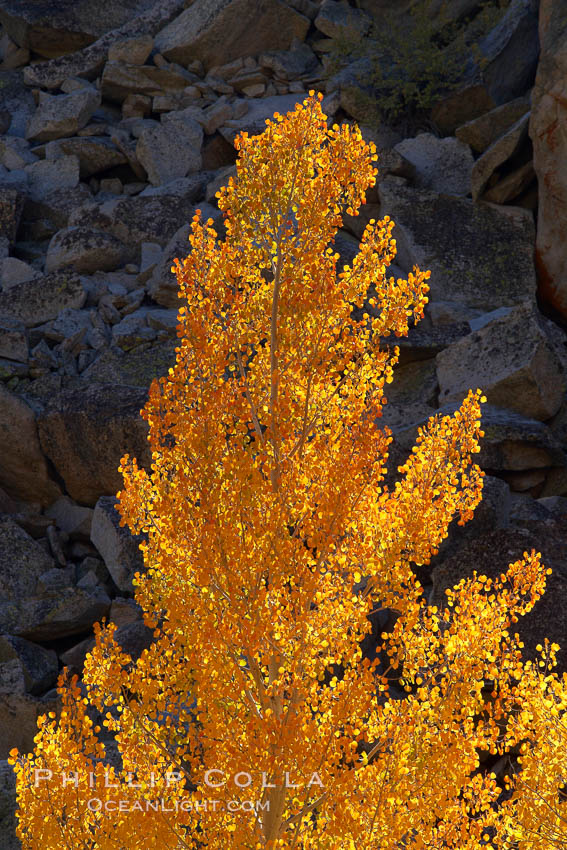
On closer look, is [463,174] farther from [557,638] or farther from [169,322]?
[557,638]

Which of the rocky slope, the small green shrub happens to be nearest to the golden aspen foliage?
the rocky slope

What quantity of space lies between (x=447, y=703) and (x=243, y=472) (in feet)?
7.29

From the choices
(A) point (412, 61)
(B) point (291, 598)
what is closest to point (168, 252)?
(A) point (412, 61)

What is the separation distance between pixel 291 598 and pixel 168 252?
15260 mm

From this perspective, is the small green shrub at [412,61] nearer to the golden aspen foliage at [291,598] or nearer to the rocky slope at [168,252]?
the rocky slope at [168,252]

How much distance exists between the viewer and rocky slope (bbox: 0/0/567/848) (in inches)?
573

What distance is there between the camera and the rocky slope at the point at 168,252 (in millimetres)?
14555

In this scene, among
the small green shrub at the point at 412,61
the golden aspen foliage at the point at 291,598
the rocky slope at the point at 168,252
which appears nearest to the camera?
the golden aspen foliage at the point at 291,598

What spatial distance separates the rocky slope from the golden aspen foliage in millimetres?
4313

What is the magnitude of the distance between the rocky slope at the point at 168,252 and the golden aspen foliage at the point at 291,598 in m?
4.31

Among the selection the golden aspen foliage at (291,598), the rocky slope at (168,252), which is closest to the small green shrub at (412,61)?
the rocky slope at (168,252)

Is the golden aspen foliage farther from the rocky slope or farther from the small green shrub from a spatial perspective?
the small green shrub

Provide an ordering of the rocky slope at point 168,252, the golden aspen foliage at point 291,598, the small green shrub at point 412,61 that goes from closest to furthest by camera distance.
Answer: the golden aspen foliage at point 291,598 → the rocky slope at point 168,252 → the small green shrub at point 412,61

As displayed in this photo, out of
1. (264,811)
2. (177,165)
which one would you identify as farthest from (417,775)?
(177,165)
